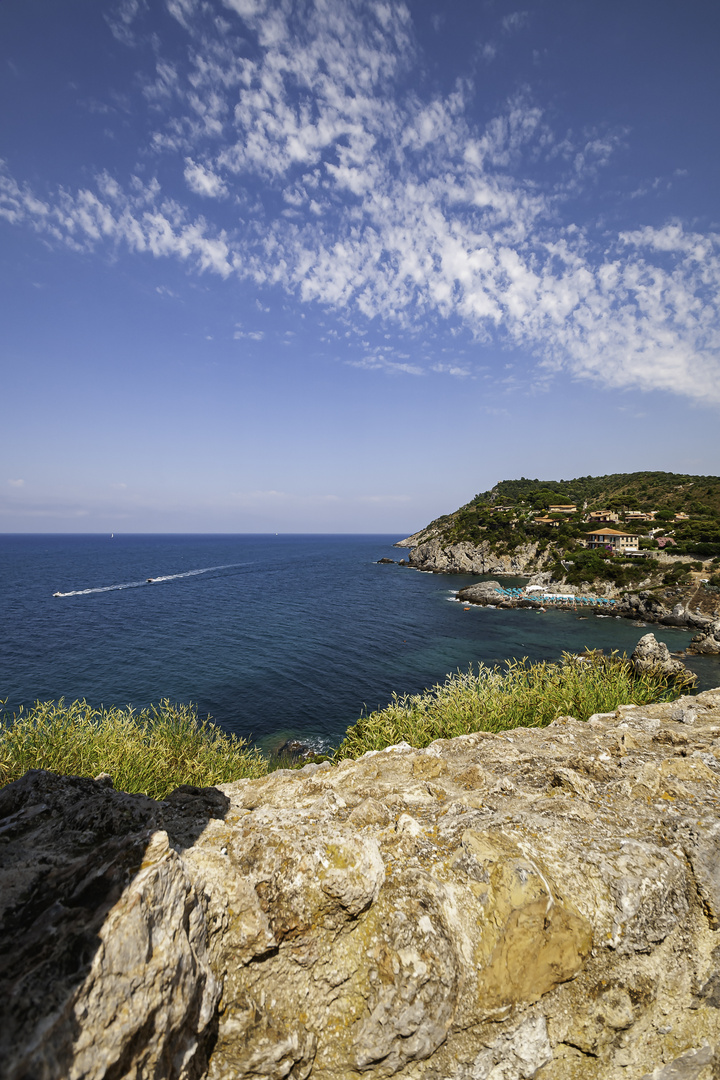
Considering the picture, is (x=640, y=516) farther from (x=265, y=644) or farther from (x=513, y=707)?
(x=513, y=707)

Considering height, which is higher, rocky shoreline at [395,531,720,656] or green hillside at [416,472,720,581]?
green hillside at [416,472,720,581]

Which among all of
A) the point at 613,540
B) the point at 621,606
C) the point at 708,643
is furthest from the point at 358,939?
the point at 613,540

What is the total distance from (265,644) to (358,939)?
41.6 metres

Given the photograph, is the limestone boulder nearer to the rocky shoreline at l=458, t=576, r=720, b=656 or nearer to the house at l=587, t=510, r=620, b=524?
the rocky shoreline at l=458, t=576, r=720, b=656

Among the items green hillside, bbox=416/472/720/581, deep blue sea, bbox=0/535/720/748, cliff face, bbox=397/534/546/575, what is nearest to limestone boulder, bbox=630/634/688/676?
deep blue sea, bbox=0/535/720/748

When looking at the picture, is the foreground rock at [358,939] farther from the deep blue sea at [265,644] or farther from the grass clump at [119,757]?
the deep blue sea at [265,644]

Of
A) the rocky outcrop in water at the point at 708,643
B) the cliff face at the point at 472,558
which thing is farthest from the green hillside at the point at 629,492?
the rocky outcrop in water at the point at 708,643

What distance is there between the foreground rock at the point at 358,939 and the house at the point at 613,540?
282ft

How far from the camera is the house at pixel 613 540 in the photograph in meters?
79.8

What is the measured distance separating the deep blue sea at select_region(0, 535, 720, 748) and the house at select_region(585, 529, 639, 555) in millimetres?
28641

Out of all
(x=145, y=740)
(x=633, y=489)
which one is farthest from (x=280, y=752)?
(x=633, y=489)

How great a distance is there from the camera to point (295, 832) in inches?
189

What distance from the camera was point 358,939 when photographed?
4074 mm

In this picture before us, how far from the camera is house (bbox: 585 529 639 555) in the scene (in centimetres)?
7975
